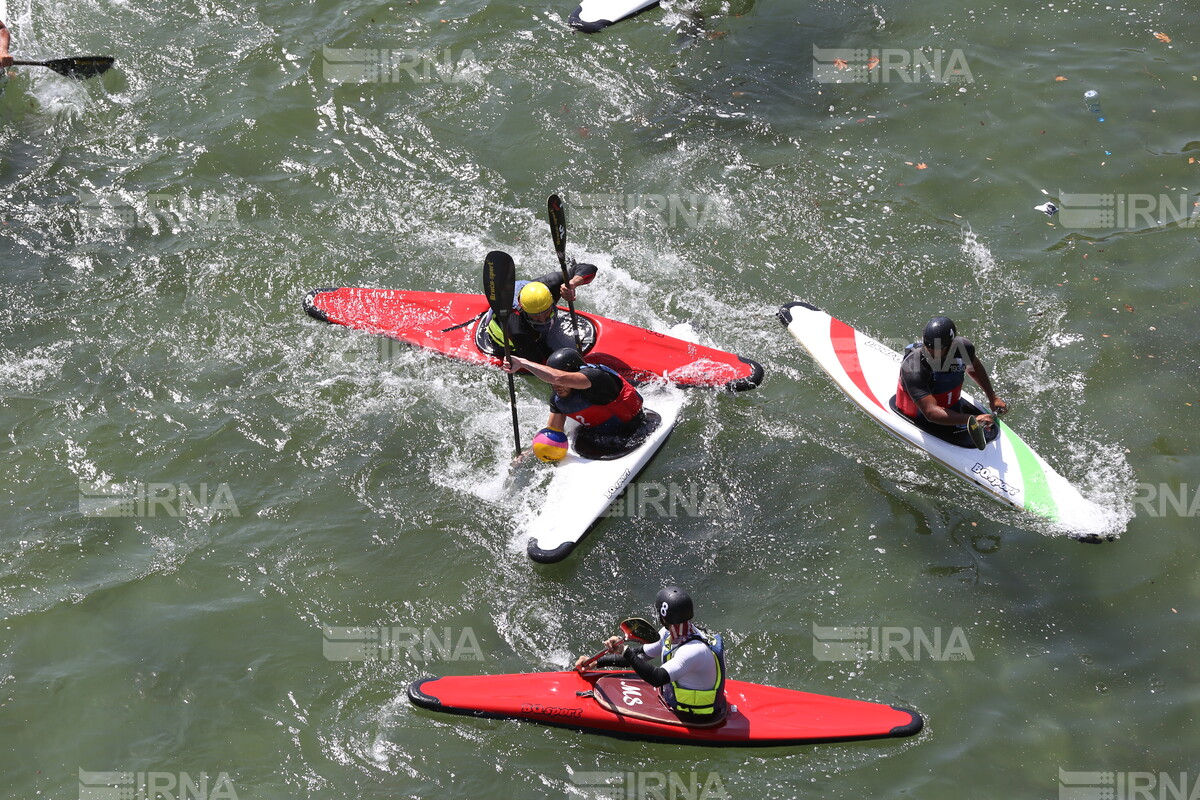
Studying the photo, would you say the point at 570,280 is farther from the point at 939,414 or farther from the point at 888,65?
the point at 888,65

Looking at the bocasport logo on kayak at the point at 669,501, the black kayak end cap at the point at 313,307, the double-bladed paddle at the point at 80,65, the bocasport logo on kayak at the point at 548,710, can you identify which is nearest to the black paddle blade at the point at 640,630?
the bocasport logo on kayak at the point at 548,710

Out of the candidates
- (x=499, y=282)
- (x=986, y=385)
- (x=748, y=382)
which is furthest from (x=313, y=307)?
(x=986, y=385)

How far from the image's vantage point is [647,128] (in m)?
11.6

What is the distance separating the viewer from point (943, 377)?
8.30 m

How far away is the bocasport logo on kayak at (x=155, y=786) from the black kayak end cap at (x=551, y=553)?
2.69 m

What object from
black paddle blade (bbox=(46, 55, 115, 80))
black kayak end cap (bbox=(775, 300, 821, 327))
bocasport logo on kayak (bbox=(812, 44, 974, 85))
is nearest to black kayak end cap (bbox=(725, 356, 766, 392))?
black kayak end cap (bbox=(775, 300, 821, 327))

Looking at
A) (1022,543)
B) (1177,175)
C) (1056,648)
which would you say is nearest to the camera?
(1056,648)

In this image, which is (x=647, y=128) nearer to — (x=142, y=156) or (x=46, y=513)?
(x=142, y=156)

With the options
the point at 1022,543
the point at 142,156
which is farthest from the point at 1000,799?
the point at 142,156

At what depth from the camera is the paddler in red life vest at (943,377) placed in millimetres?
8109

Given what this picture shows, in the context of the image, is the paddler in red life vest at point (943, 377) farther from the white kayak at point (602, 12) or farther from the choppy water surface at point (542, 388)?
the white kayak at point (602, 12)

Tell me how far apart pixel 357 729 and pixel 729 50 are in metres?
9.58

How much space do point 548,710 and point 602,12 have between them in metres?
9.49

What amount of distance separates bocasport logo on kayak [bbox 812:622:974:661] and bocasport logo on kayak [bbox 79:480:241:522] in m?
5.06
